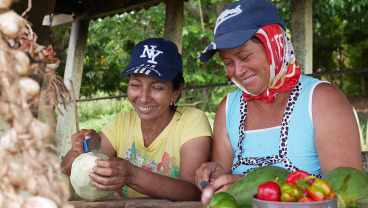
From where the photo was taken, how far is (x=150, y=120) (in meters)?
2.55

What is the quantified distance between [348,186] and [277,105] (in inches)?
33.3

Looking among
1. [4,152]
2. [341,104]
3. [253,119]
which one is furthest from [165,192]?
[4,152]

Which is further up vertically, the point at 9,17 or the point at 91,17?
the point at 91,17

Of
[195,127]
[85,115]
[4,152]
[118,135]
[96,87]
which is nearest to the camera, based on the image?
[4,152]

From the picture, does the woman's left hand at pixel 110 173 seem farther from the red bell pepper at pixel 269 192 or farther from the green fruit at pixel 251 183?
the red bell pepper at pixel 269 192

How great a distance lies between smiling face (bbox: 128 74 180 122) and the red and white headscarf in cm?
54

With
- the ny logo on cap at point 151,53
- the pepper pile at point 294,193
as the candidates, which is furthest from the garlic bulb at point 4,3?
the ny logo on cap at point 151,53

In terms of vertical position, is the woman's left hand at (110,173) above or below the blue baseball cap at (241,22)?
below

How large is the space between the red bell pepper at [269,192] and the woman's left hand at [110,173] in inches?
39.5

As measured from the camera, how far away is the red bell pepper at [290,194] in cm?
114

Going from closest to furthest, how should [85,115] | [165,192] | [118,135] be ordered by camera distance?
[165,192]
[118,135]
[85,115]

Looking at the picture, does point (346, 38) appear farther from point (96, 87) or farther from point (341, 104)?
point (341, 104)

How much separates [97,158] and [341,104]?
130 cm

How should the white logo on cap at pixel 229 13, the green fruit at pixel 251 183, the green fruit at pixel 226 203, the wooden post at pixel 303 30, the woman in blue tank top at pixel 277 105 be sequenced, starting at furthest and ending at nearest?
the wooden post at pixel 303 30 < the white logo on cap at pixel 229 13 < the woman in blue tank top at pixel 277 105 < the green fruit at pixel 251 183 < the green fruit at pixel 226 203
